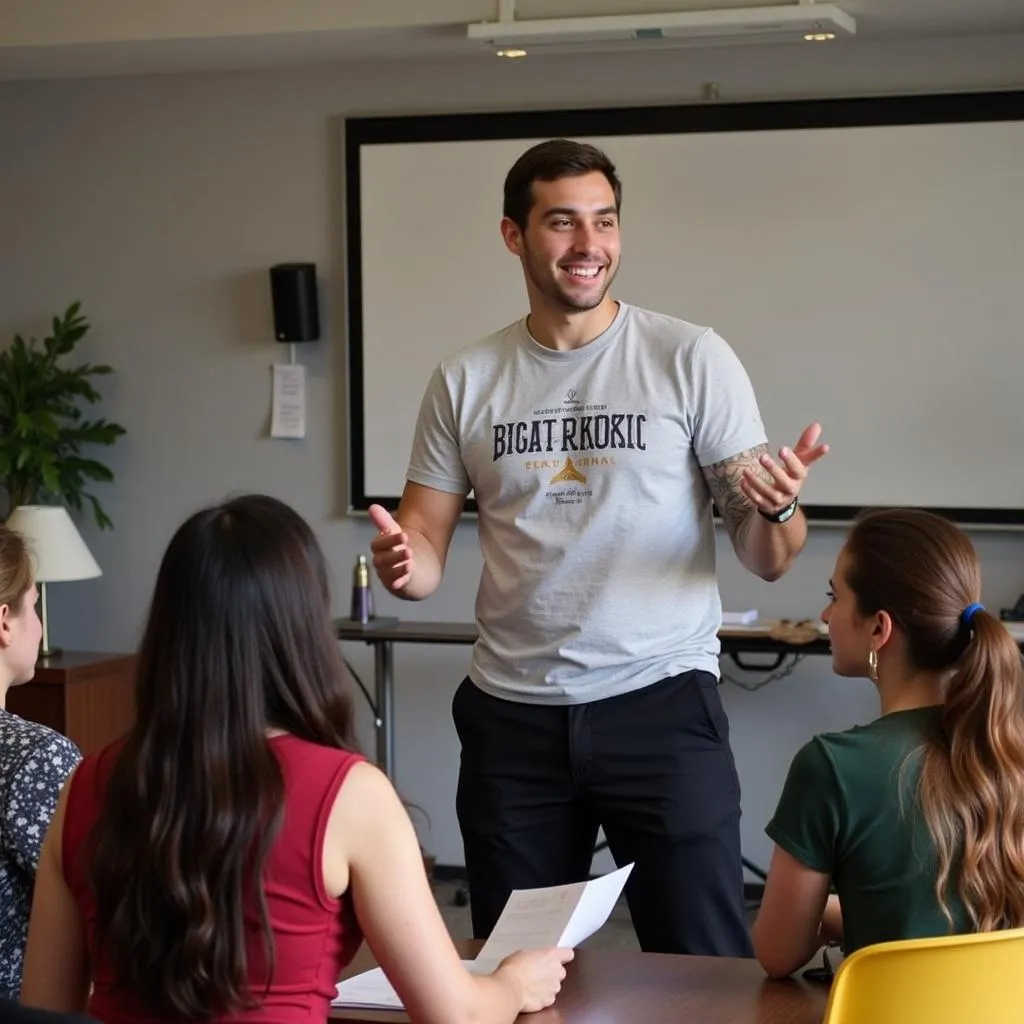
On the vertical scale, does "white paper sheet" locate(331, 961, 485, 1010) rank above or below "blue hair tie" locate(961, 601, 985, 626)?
below

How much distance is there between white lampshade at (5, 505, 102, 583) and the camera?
4.78 m

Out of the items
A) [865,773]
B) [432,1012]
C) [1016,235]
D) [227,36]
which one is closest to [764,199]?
[1016,235]

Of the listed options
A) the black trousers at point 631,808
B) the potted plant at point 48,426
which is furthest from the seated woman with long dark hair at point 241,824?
the potted plant at point 48,426

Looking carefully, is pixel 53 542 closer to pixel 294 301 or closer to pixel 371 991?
pixel 294 301

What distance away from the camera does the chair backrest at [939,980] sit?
1445 mm

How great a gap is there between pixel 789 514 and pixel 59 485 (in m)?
3.37

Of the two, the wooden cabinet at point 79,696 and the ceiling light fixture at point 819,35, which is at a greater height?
the ceiling light fixture at point 819,35

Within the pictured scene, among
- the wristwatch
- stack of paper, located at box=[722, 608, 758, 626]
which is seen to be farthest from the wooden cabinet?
the wristwatch

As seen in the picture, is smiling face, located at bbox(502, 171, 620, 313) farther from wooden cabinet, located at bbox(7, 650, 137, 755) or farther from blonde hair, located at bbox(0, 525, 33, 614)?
wooden cabinet, located at bbox(7, 650, 137, 755)

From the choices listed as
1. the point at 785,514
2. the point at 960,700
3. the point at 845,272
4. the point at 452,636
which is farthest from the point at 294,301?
the point at 960,700

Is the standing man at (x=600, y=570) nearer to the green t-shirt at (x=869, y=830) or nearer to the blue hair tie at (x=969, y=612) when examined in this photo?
the blue hair tie at (x=969, y=612)

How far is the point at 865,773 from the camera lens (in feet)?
5.55

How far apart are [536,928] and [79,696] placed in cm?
339

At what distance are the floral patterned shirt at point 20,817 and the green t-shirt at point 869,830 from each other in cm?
90
